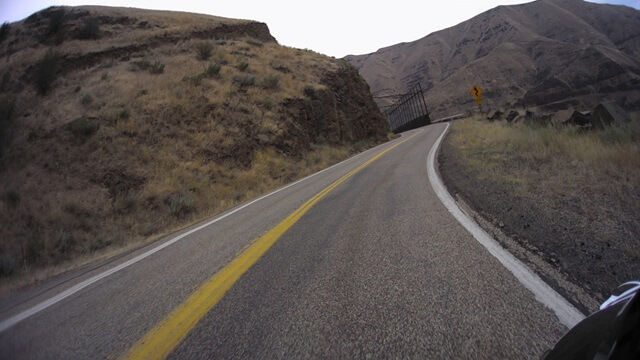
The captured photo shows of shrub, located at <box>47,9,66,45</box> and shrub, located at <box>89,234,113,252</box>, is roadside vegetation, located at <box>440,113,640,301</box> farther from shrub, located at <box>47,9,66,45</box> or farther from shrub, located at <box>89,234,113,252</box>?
shrub, located at <box>47,9,66,45</box>

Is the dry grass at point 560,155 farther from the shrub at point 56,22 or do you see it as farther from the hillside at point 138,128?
the shrub at point 56,22

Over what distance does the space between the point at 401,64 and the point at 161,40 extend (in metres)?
132

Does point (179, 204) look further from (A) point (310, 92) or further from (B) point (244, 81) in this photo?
(A) point (310, 92)

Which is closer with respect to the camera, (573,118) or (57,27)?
(573,118)

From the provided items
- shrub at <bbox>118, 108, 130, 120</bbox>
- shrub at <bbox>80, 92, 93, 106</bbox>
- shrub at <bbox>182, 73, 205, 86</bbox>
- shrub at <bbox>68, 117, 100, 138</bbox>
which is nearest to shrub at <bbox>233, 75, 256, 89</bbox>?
shrub at <bbox>182, 73, 205, 86</bbox>

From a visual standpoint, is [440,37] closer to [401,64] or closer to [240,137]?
[401,64]

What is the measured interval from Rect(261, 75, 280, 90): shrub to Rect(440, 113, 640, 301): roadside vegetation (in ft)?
→ 52.9

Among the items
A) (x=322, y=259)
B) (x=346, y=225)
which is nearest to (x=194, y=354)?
(x=322, y=259)

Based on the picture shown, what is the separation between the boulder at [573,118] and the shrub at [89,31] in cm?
3196

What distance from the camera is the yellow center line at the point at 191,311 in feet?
8.23

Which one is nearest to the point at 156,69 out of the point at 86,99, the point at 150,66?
the point at 150,66

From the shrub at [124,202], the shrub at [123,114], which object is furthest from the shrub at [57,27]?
the shrub at [124,202]

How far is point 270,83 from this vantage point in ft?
73.8

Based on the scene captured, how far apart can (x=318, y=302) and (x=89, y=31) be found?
33088 millimetres
